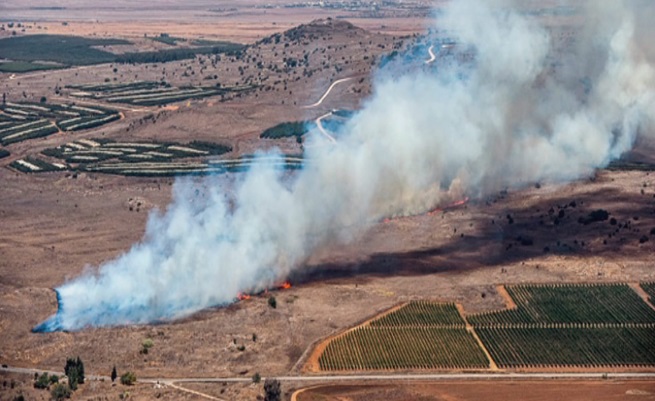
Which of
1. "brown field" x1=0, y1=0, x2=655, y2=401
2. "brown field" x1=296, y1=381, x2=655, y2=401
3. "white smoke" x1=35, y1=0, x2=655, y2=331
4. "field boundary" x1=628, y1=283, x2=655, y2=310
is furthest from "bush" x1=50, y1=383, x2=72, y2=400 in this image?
"field boundary" x1=628, y1=283, x2=655, y2=310

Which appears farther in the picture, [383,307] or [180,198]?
[180,198]

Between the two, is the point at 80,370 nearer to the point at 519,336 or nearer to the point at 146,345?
the point at 146,345

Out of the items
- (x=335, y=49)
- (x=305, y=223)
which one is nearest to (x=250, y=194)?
(x=305, y=223)

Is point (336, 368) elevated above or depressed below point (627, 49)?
below

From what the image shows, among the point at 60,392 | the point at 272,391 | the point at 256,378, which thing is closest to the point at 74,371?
the point at 60,392

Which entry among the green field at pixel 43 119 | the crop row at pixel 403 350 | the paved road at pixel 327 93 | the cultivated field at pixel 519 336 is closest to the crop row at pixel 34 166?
the green field at pixel 43 119

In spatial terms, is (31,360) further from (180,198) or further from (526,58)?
(526,58)

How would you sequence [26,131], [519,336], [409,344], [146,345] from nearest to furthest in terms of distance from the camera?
[146,345], [409,344], [519,336], [26,131]

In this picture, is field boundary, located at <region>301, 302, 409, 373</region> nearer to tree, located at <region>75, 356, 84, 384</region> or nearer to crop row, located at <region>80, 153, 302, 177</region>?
tree, located at <region>75, 356, 84, 384</region>
